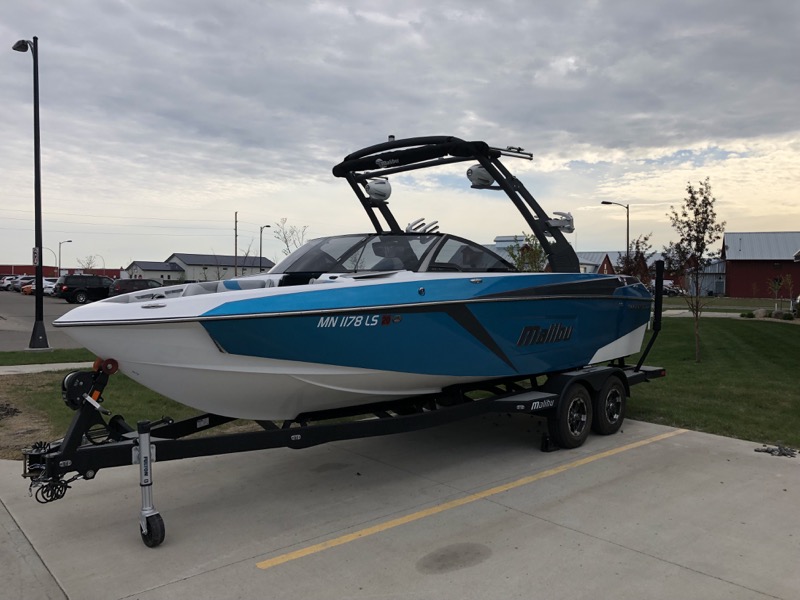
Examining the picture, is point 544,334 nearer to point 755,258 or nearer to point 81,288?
point 81,288

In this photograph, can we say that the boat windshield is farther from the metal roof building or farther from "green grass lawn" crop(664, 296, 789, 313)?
the metal roof building

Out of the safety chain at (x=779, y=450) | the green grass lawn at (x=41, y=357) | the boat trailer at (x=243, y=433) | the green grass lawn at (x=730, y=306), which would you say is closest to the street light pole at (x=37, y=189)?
the green grass lawn at (x=41, y=357)

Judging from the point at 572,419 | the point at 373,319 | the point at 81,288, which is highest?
the point at 373,319

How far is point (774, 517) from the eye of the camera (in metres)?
4.41

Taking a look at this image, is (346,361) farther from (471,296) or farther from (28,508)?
(28,508)

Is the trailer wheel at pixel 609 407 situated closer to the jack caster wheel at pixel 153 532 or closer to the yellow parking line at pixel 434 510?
the yellow parking line at pixel 434 510

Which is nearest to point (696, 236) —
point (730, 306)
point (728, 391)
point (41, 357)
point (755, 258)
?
point (728, 391)

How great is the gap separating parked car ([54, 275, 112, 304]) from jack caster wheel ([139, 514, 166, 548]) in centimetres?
3408

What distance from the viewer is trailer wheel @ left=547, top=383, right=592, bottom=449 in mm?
6059

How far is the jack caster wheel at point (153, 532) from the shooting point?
3959 millimetres

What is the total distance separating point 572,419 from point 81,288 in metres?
34.7

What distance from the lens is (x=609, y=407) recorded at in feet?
22.2

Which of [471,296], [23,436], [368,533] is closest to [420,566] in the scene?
[368,533]

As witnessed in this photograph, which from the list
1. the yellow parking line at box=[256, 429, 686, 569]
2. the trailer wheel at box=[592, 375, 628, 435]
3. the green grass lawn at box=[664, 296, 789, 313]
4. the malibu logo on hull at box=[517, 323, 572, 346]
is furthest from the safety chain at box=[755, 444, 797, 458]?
the green grass lawn at box=[664, 296, 789, 313]
